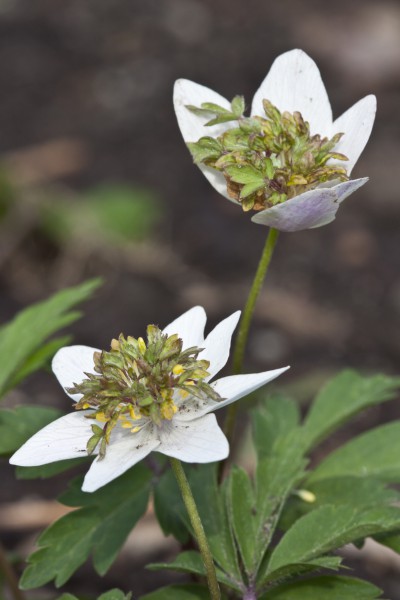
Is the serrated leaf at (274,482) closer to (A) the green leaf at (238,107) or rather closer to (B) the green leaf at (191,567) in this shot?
(B) the green leaf at (191,567)

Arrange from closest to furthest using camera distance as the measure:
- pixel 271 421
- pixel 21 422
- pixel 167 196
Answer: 1. pixel 21 422
2. pixel 271 421
3. pixel 167 196

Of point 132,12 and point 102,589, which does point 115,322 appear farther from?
point 132,12

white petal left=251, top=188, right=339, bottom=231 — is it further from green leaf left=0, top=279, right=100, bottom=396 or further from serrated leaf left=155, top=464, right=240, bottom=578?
green leaf left=0, top=279, right=100, bottom=396

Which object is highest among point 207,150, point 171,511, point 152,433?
point 207,150

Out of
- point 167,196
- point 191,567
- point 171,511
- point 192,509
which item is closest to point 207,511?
point 171,511

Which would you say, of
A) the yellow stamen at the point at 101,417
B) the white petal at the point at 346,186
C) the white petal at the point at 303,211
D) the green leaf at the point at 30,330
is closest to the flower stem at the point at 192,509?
the yellow stamen at the point at 101,417

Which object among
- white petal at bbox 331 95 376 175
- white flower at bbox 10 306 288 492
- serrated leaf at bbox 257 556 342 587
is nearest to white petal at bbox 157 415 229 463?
white flower at bbox 10 306 288 492

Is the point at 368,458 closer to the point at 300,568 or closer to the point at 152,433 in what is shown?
the point at 300,568
